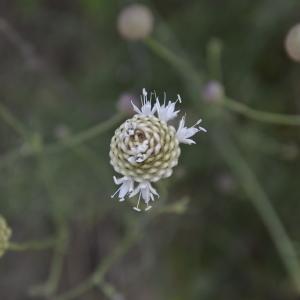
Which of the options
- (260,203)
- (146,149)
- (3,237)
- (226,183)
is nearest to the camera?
(146,149)

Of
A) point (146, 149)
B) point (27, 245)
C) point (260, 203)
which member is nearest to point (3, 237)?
point (27, 245)

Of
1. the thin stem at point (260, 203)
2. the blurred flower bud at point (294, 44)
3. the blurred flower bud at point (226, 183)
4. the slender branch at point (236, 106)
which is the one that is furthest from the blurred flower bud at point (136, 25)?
the blurred flower bud at point (226, 183)

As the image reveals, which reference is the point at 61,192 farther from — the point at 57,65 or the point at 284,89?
the point at 284,89

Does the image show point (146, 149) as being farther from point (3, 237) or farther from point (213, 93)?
point (213, 93)

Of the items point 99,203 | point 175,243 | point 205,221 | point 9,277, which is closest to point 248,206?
point 205,221

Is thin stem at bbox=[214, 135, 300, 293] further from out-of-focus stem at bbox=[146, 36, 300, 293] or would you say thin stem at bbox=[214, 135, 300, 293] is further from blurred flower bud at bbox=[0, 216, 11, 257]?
blurred flower bud at bbox=[0, 216, 11, 257]

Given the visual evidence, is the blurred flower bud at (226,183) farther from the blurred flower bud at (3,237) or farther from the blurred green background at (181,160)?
the blurred flower bud at (3,237)

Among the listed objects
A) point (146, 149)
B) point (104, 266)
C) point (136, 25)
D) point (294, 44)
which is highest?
point (136, 25)
